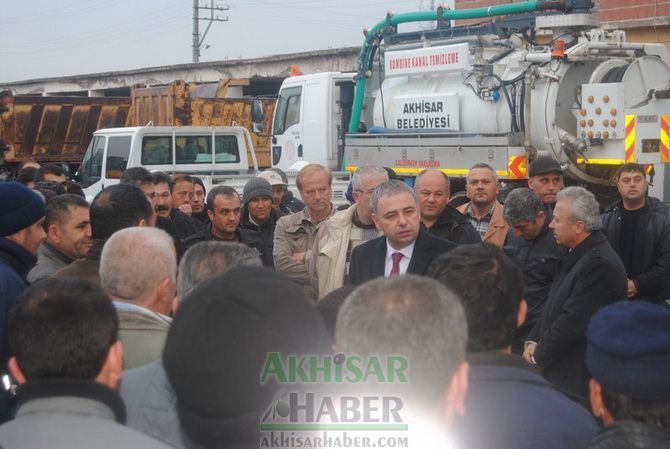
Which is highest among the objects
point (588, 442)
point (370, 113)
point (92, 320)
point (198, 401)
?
point (370, 113)

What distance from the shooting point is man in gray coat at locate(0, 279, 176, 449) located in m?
2.36

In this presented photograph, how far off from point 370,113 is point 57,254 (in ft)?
31.3

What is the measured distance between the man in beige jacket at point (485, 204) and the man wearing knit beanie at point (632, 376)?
4474mm

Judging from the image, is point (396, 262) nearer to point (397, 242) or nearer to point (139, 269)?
point (397, 242)

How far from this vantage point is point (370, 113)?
47.1 ft

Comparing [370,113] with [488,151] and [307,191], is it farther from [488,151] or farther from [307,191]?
[307,191]

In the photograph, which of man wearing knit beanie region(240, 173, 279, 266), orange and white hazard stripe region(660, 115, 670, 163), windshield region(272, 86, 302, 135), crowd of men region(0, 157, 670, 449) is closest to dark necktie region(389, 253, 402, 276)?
crowd of men region(0, 157, 670, 449)

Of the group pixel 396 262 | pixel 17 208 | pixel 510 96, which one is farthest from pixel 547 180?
pixel 17 208

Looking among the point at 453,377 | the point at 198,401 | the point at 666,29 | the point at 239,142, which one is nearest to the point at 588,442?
the point at 453,377

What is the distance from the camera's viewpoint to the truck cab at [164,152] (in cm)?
1462

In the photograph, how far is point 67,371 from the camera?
2.54 m

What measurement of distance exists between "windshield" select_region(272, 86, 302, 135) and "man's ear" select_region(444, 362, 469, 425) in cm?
1342

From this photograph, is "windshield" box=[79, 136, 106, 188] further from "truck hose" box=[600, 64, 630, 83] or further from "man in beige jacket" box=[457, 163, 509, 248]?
"man in beige jacket" box=[457, 163, 509, 248]

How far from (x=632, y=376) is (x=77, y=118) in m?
23.8
